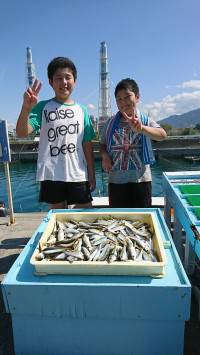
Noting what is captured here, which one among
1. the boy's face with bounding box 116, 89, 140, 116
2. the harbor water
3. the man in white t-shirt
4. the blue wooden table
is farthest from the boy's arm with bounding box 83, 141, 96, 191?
the harbor water

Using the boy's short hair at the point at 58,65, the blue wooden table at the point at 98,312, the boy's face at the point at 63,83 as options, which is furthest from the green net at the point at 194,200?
the boy's short hair at the point at 58,65

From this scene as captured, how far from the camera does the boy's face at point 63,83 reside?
312 cm

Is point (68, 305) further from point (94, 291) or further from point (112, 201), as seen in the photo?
point (112, 201)

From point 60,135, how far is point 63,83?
1.83 feet

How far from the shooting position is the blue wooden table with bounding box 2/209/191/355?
1.84 m

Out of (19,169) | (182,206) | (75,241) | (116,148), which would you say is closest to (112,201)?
(116,148)

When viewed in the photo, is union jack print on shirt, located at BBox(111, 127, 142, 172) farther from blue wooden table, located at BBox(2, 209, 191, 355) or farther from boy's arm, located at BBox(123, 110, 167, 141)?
blue wooden table, located at BBox(2, 209, 191, 355)

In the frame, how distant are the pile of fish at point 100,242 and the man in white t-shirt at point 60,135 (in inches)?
24.2

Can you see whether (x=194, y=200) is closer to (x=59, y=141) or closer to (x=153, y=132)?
(x=153, y=132)

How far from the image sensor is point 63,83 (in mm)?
3150

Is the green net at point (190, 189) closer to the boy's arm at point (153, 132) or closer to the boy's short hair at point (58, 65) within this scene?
the boy's arm at point (153, 132)

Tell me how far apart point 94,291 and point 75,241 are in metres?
0.55

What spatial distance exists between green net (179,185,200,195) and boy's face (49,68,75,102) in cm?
174

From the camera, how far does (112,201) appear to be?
11.8ft
